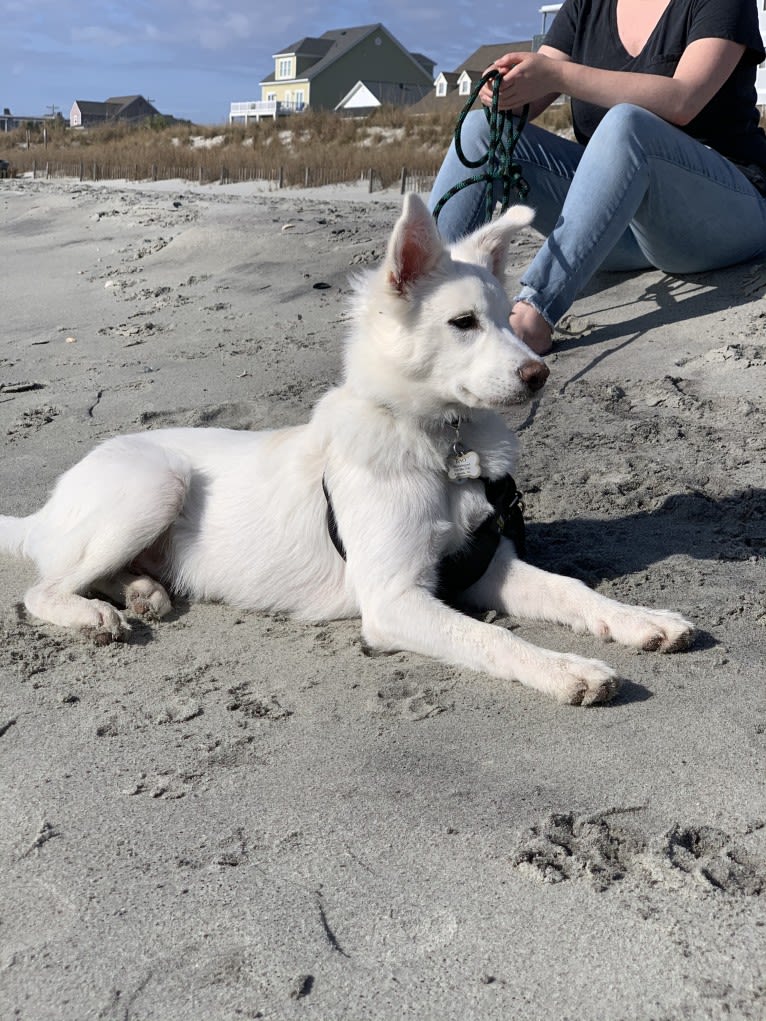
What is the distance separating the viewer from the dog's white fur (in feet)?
10.1

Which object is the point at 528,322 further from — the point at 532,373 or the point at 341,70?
the point at 341,70

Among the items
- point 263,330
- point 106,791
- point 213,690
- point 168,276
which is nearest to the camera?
point 106,791

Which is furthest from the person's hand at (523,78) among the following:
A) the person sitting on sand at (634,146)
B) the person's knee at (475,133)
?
the person's knee at (475,133)

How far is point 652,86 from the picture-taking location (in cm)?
502

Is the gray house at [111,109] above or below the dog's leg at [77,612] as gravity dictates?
above

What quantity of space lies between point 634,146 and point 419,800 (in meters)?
3.79

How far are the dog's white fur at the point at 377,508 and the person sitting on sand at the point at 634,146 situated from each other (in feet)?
5.40

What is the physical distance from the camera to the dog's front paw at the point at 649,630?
297 centimetres

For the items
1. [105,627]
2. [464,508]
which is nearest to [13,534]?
[105,627]

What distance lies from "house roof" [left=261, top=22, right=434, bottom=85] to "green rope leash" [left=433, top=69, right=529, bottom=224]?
216ft

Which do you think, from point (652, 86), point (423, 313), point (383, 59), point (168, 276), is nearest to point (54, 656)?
point (423, 313)

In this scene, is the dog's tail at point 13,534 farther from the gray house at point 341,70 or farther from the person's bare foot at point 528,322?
the gray house at point 341,70

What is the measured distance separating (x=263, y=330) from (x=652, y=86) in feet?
10.3

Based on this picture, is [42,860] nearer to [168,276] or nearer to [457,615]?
[457,615]
